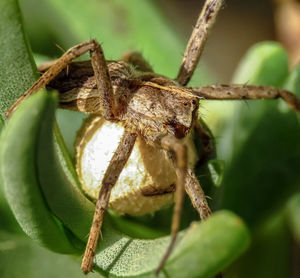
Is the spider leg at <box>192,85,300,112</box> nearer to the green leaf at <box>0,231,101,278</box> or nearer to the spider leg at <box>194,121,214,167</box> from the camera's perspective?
the spider leg at <box>194,121,214,167</box>

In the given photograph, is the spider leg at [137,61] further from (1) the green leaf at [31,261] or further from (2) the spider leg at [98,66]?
(1) the green leaf at [31,261]

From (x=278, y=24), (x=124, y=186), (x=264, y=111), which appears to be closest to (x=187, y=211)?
(x=124, y=186)

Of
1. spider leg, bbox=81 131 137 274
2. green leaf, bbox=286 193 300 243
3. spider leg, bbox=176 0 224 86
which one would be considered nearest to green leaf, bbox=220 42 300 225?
green leaf, bbox=286 193 300 243

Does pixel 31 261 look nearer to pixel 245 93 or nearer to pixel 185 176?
pixel 185 176

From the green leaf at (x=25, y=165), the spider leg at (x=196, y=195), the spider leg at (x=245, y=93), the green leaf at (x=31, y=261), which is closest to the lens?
the green leaf at (x=25, y=165)

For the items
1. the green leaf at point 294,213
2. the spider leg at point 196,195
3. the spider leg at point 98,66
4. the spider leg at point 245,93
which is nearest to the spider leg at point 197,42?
the spider leg at point 245,93

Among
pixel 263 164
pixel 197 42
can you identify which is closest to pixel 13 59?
pixel 197 42

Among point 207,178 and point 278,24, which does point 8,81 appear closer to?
point 207,178
